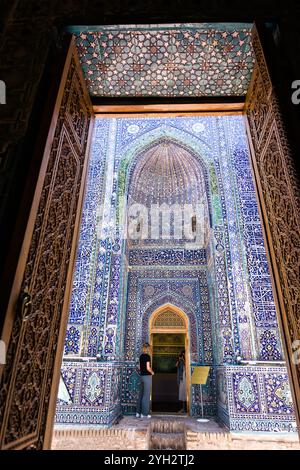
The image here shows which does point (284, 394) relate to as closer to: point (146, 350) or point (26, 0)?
point (146, 350)

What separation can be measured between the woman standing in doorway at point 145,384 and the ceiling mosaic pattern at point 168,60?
4.58 m

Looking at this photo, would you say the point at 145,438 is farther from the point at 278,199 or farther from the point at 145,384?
the point at 278,199

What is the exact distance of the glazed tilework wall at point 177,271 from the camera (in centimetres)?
506

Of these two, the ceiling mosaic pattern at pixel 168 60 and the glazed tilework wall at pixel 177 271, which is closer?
the ceiling mosaic pattern at pixel 168 60

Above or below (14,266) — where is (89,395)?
below

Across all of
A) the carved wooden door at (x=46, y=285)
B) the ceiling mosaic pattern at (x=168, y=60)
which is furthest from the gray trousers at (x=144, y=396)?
the ceiling mosaic pattern at (x=168, y=60)

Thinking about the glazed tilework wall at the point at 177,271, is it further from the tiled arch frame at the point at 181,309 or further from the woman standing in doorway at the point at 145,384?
the woman standing in doorway at the point at 145,384

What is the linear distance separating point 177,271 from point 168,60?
549cm

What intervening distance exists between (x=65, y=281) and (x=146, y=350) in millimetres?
4330

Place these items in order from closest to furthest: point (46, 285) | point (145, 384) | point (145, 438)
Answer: point (46, 285) → point (145, 438) → point (145, 384)

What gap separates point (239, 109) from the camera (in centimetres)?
217

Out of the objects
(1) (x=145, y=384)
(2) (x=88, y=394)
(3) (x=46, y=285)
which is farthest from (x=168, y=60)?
(1) (x=145, y=384)

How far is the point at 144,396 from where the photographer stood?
5484mm
